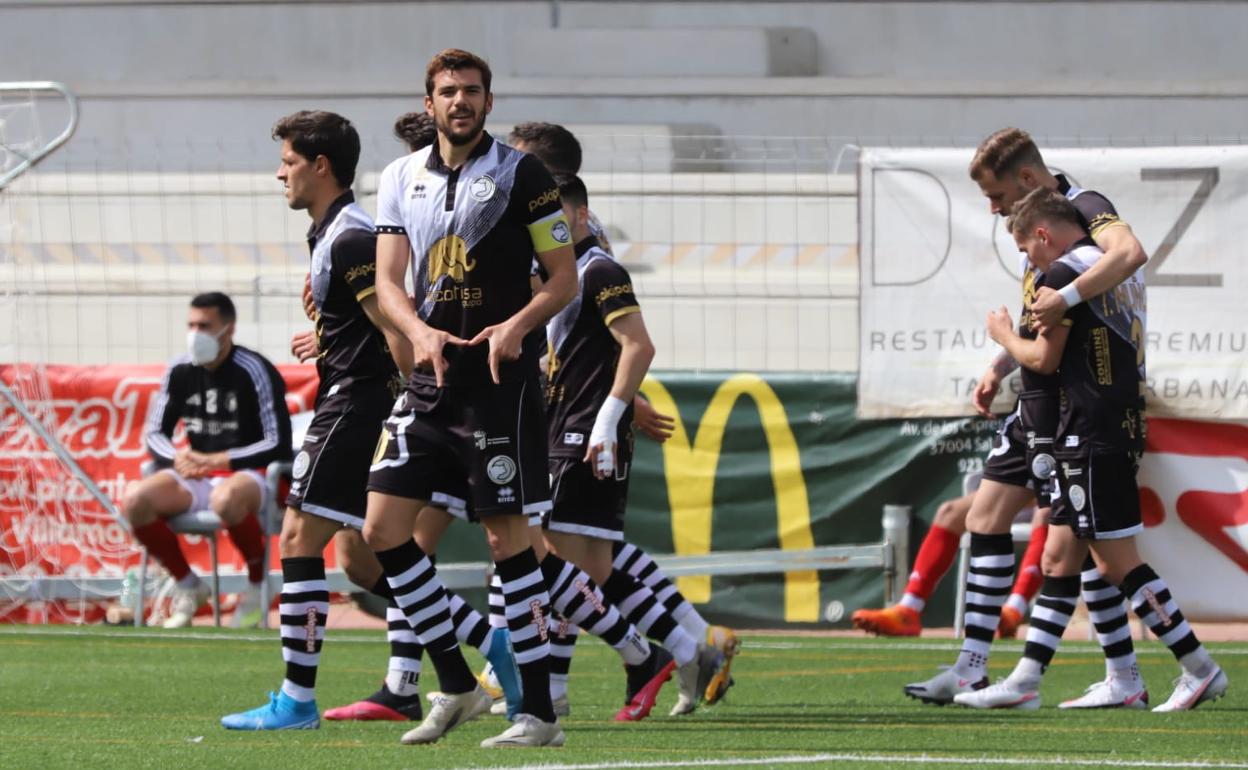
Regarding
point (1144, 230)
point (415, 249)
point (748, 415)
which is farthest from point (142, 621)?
point (415, 249)

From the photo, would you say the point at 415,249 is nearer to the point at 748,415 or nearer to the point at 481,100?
the point at 481,100

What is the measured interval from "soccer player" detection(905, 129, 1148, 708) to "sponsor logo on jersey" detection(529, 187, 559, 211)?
2.26 meters

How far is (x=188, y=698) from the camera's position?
27.3 ft

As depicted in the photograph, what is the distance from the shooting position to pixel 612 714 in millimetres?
7809

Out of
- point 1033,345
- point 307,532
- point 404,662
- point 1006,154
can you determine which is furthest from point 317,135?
point 1033,345

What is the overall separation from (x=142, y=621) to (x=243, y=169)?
478 cm

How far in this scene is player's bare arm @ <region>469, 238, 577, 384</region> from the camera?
6.05 meters

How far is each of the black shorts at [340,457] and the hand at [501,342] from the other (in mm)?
999

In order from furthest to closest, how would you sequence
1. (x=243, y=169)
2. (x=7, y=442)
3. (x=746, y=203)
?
(x=243, y=169), (x=746, y=203), (x=7, y=442)

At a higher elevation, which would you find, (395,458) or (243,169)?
(243,169)

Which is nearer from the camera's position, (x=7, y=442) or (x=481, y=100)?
(x=481, y=100)

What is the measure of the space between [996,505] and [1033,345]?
77 centimetres

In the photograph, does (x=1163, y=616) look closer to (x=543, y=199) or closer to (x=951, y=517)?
(x=951, y=517)

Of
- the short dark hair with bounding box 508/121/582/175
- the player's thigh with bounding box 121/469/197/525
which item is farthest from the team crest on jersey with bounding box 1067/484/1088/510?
the player's thigh with bounding box 121/469/197/525
